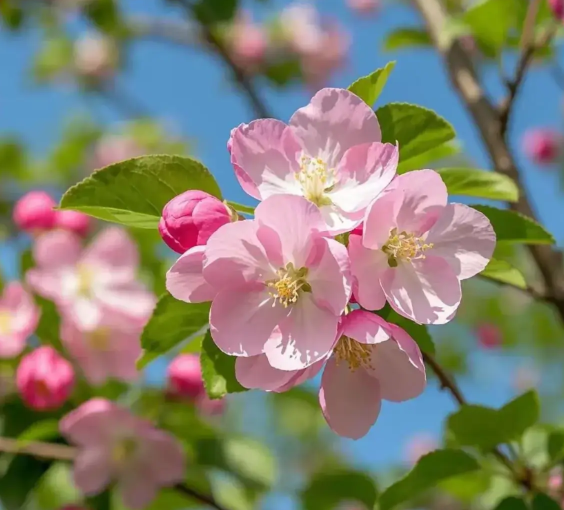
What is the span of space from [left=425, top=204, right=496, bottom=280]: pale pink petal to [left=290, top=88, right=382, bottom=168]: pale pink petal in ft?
0.46

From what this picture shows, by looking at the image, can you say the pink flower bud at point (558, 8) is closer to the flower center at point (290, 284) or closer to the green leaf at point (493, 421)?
the green leaf at point (493, 421)

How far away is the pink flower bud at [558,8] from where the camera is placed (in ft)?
5.16

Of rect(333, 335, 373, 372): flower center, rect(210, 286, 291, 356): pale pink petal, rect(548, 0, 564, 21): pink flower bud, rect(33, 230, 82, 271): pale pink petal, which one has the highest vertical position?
rect(33, 230, 82, 271): pale pink petal

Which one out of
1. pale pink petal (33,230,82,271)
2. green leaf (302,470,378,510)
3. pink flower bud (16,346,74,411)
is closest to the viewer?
green leaf (302,470,378,510)

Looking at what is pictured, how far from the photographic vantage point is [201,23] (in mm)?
2438

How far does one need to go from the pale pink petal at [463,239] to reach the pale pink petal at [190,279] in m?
0.29

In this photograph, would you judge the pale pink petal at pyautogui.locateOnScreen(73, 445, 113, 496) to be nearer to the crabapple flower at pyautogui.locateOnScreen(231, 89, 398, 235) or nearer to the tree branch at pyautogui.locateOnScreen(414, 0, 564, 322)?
the crabapple flower at pyautogui.locateOnScreen(231, 89, 398, 235)

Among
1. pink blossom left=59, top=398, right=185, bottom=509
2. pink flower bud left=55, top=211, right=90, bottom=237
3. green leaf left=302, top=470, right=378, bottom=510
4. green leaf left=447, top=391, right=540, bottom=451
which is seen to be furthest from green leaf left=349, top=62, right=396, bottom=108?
pink flower bud left=55, top=211, right=90, bottom=237

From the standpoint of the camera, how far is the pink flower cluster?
0.80 meters

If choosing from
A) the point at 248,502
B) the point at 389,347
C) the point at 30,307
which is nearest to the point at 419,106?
the point at 389,347

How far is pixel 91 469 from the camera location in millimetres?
1506

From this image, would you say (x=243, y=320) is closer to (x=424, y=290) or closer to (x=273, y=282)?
(x=273, y=282)

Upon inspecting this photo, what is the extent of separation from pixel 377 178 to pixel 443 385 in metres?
0.44

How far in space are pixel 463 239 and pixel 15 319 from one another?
1222 mm
